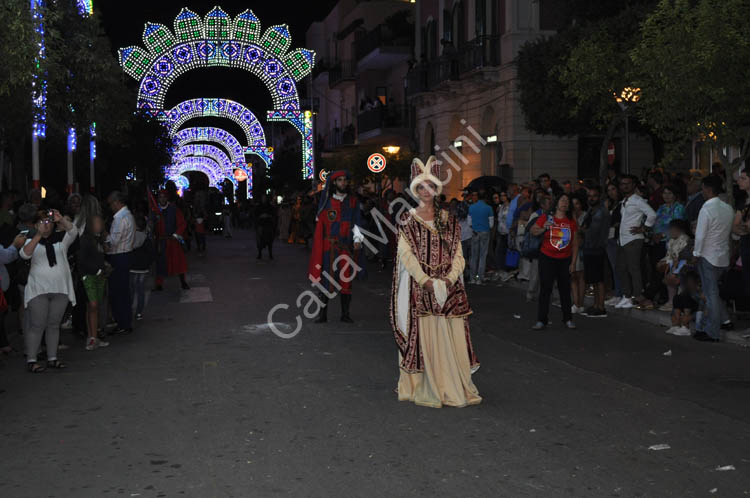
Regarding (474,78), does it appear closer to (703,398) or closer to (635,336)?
(635,336)

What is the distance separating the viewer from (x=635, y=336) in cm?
1190

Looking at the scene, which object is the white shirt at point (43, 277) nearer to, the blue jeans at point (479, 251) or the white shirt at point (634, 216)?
the white shirt at point (634, 216)

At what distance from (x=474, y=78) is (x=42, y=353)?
935 inches

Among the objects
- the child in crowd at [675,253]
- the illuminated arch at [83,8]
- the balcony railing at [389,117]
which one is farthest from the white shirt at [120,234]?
the balcony railing at [389,117]

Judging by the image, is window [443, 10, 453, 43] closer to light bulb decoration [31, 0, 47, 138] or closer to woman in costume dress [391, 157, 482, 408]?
light bulb decoration [31, 0, 47, 138]

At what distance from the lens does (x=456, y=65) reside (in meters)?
34.3

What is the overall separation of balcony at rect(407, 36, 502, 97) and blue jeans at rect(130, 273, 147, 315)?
773 inches

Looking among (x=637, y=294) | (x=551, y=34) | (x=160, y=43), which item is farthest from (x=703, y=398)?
(x=160, y=43)

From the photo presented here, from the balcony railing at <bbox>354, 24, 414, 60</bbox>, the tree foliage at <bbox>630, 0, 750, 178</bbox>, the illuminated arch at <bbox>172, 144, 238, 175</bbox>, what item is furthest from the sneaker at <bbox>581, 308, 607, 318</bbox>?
the illuminated arch at <bbox>172, 144, 238, 175</bbox>

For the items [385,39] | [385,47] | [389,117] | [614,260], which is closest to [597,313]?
[614,260]

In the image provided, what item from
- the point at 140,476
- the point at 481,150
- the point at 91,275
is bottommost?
the point at 140,476

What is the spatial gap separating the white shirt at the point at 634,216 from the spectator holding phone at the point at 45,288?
A: 25.2 feet

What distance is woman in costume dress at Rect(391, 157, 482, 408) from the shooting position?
7797 millimetres

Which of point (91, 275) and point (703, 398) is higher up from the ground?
point (91, 275)
